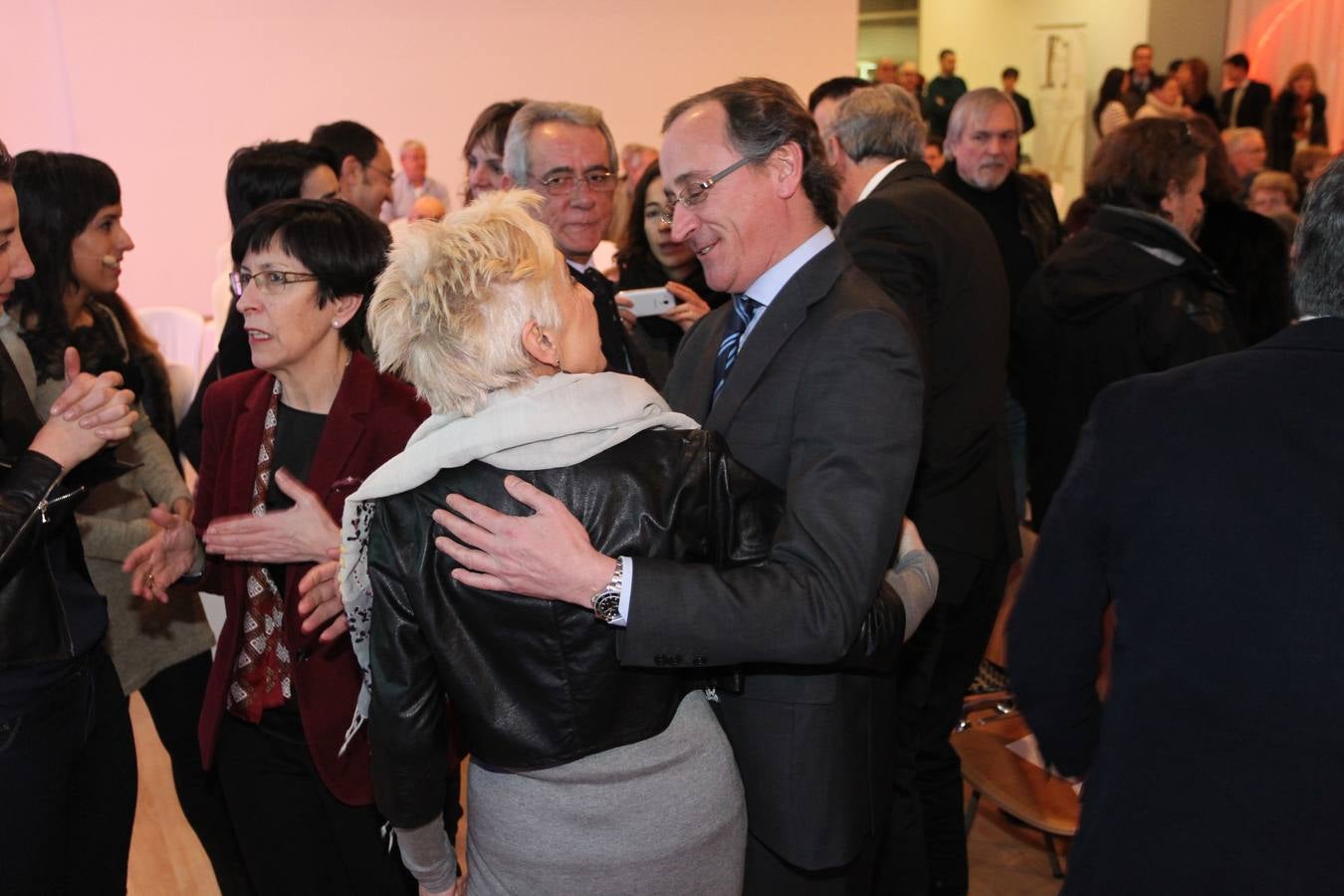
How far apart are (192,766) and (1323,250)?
252cm

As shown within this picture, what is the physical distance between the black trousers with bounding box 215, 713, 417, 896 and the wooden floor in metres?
0.96

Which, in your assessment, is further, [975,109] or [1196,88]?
[1196,88]

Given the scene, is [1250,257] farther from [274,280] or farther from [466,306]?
[466,306]

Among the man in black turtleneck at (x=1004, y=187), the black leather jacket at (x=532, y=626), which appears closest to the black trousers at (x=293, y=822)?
the black leather jacket at (x=532, y=626)

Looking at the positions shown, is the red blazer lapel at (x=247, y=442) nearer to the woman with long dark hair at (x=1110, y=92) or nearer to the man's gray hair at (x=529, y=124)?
the man's gray hair at (x=529, y=124)

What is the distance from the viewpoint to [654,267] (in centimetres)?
385

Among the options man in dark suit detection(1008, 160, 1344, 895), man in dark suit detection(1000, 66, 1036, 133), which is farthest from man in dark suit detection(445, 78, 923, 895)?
man in dark suit detection(1000, 66, 1036, 133)

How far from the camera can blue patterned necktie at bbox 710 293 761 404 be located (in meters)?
1.99

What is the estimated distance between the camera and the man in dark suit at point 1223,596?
4.37ft

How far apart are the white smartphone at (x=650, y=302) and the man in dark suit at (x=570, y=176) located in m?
0.15

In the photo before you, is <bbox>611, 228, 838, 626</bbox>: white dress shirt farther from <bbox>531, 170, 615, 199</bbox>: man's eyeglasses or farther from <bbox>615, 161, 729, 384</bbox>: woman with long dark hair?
<bbox>615, 161, 729, 384</bbox>: woman with long dark hair

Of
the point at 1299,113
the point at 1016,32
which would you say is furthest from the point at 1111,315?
the point at 1016,32

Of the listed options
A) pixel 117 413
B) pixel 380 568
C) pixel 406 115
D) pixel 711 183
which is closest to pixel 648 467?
pixel 380 568

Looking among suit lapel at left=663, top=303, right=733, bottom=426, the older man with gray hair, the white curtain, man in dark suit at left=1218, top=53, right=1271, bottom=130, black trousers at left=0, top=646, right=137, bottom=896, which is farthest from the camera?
the white curtain
